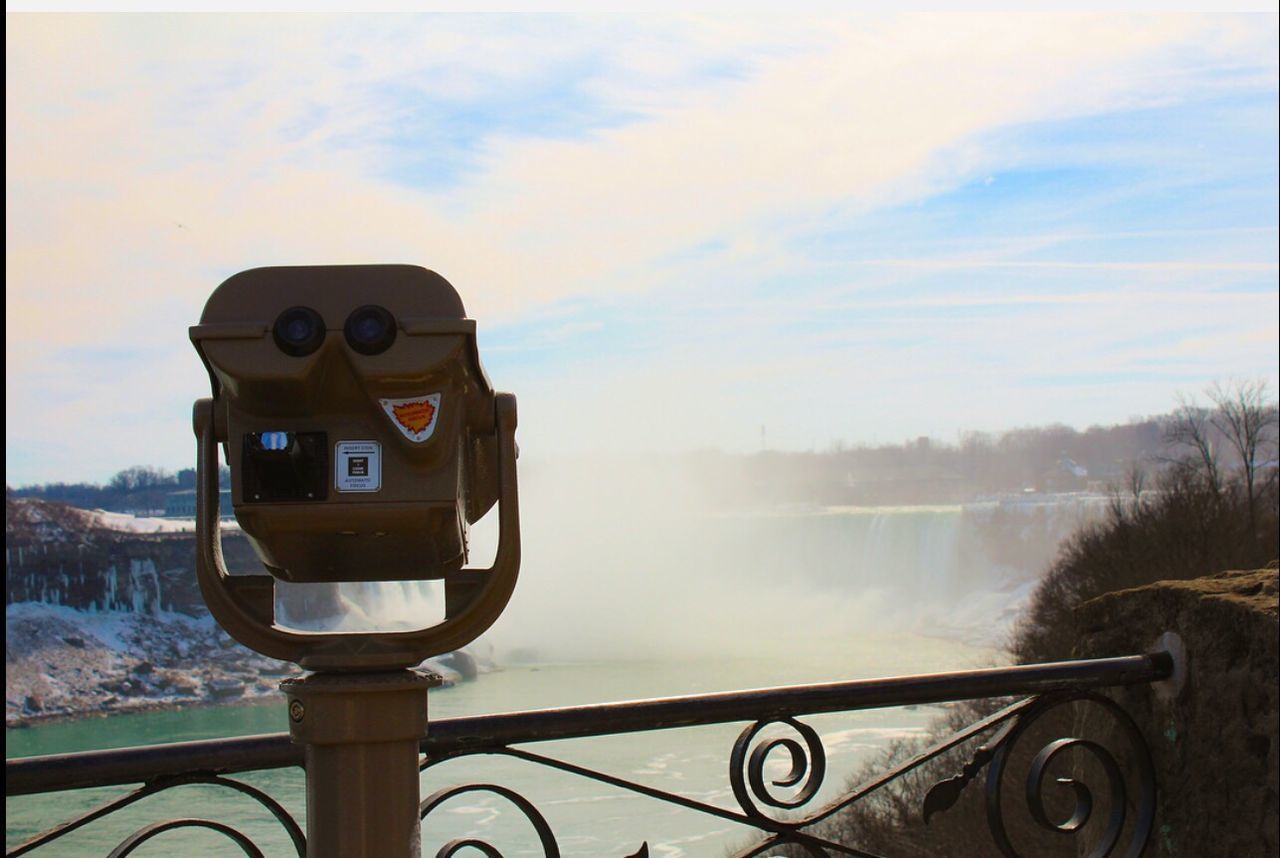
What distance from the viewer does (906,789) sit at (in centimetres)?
3625

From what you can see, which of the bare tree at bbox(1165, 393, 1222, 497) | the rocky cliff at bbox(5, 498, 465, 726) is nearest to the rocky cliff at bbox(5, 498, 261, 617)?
the rocky cliff at bbox(5, 498, 465, 726)

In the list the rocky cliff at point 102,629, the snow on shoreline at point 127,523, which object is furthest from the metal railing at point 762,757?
the rocky cliff at point 102,629

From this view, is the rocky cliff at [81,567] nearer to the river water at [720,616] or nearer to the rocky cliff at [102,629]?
the rocky cliff at [102,629]

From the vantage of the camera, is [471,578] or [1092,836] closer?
[471,578]

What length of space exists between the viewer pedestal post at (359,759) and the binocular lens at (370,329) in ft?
1.30

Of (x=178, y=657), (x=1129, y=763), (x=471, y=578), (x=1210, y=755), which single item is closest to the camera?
Result: (x=471, y=578)

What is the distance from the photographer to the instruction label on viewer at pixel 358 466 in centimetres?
146

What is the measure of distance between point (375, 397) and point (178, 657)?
52772mm

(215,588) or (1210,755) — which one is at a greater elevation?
(215,588)

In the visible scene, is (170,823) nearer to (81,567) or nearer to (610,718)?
(610,718)

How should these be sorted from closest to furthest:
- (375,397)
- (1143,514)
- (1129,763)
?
(375,397) < (1129,763) < (1143,514)

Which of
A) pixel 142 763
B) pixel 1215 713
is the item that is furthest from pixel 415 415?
pixel 1215 713

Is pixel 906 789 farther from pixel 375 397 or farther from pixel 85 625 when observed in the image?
pixel 375 397

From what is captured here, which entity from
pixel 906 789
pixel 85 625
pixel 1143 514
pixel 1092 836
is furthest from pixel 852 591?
pixel 1092 836
